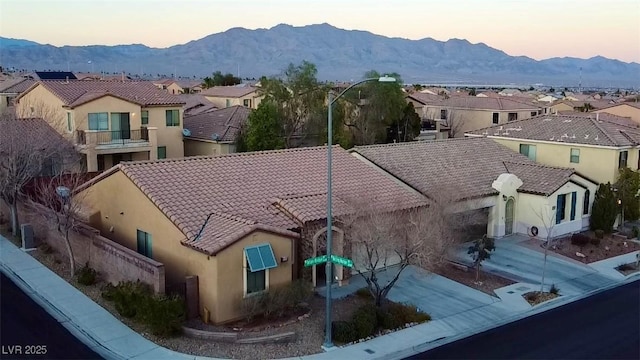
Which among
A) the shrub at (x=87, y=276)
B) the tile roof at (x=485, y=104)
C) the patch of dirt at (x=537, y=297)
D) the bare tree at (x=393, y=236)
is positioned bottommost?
the patch of dirt at (x=537, y=297)

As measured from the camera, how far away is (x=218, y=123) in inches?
1908

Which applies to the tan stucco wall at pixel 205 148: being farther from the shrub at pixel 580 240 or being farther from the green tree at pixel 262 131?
the shrub at pixel 580 240

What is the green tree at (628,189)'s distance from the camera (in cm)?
3503

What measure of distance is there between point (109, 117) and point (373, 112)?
72.3 ft

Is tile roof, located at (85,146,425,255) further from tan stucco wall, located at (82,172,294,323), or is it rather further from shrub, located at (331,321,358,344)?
shrub, located at (331,321,358,344)

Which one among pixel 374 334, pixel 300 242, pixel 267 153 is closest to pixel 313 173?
pixel 267 153

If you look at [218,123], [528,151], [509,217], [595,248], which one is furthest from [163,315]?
[218,123]

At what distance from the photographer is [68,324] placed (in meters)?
20.1

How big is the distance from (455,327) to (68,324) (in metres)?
12.2

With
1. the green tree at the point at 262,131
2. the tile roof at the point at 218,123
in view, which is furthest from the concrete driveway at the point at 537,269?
the tile roof at the point at 218,123

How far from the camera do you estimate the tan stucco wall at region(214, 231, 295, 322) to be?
20.3 m

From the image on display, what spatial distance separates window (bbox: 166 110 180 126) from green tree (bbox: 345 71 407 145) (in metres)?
15.3

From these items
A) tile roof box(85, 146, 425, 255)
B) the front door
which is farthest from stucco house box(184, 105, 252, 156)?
the front door

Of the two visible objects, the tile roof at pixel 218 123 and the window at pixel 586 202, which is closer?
Result: the window at pixel 586 202
